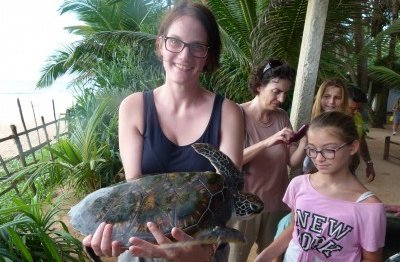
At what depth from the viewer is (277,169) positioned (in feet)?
7.09

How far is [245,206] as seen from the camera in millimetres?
1353

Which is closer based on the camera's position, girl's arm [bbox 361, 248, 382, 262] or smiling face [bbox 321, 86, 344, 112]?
girl's arm [bbox 361, 248, 382, 262]

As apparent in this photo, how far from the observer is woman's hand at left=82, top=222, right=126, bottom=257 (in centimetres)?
112

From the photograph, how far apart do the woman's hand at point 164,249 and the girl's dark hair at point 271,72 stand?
133 centimetres

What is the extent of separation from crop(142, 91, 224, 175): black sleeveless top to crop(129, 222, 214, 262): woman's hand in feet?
0.82

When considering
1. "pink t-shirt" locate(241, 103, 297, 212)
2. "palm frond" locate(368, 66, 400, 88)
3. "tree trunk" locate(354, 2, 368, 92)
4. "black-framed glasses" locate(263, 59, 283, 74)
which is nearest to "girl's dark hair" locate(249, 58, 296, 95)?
"black-framed glasses" locate(263, 59, 283, 74)

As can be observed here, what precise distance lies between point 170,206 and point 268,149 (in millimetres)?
1049

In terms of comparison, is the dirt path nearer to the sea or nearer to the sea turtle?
the sea turtle

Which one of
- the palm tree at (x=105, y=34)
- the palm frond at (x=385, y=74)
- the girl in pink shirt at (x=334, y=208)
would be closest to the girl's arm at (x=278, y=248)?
the girl in pink shirt at (x=334, y=208)

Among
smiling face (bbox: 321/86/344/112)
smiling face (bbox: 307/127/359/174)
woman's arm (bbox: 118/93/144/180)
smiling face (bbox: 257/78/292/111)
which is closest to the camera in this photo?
woman's arm (bbox: 118/93/144/180)

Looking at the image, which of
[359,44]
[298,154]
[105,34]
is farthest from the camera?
Result: [359,44]

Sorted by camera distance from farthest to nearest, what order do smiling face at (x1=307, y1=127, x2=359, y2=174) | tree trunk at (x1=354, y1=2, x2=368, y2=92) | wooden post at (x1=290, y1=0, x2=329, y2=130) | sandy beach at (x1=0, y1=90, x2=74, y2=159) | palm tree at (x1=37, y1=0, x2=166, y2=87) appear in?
sandy beach at (x1=0, y1=90, x2=74, y2=159), palm tree at (x1=37, y1=0, x2=166, y2=87), tree trunk at (x1=354, y1=2, x2=368, y2=92), wooden post at (x1=290, y1=0, x2=329, y2=130), smiling face at (x1=307, y1=127, x2=359, y2=174)

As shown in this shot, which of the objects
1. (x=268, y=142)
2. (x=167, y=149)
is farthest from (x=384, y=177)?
(x=167, y=149)

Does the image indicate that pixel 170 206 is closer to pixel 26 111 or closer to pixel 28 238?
pixel 28 238
